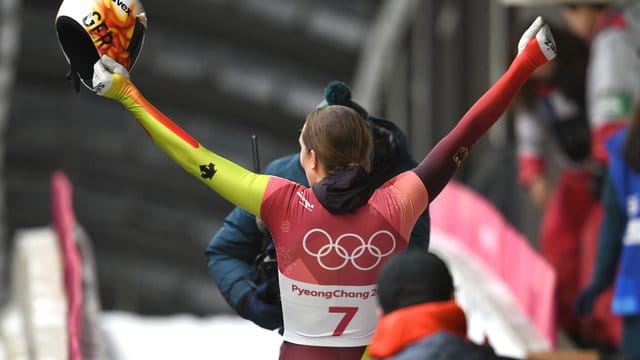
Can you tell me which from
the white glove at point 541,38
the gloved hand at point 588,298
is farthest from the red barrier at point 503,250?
the white glove at point 541,38

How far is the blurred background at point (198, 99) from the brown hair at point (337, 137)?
16402 mm

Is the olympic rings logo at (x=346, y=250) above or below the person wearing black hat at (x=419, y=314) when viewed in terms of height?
below

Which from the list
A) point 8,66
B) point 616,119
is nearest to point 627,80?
point 616,119

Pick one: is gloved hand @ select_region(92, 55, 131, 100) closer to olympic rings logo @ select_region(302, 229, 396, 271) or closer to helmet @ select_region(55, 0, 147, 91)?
helmet @ select_region(55, 0, 147, 91)

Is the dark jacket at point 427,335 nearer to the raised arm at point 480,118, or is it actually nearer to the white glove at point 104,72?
the raised arm at point 480,118

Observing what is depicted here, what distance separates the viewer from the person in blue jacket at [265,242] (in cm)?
575

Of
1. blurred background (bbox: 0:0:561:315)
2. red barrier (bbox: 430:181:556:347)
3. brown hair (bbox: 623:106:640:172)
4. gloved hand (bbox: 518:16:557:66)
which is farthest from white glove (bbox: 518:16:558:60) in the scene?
blurred background (bbox: 0:0:561:315)

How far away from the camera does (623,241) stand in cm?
816

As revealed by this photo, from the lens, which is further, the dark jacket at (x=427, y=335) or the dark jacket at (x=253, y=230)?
the dark jacket at (x=253, y=230)

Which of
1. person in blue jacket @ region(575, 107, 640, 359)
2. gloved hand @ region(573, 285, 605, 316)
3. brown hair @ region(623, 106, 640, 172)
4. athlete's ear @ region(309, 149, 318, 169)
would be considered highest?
athlete's ear @ region(309, 149, 318, 169)

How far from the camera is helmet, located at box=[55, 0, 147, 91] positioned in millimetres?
5430

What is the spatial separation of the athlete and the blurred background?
1629 centimetres

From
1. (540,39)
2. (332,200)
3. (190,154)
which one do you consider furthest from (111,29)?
(540,39)

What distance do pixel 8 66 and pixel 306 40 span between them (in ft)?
30.9
